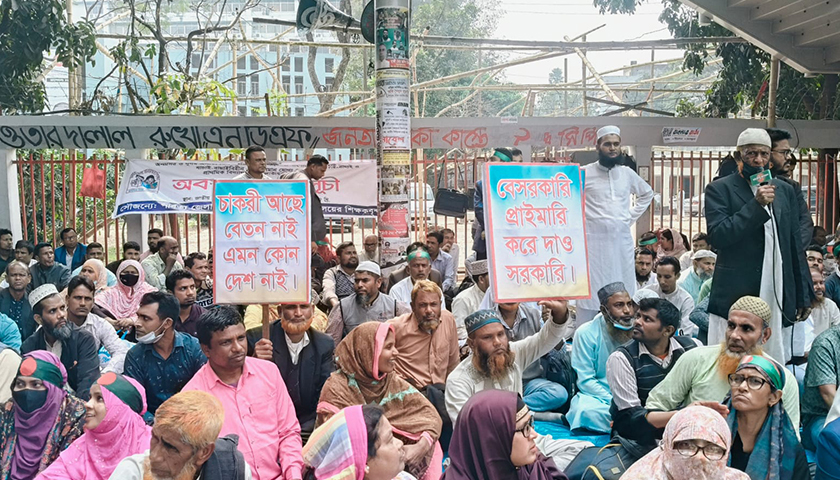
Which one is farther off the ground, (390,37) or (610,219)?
(390,37)

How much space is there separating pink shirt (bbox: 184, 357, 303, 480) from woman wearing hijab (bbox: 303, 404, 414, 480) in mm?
923

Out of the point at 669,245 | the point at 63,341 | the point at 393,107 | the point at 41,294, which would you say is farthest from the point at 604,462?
the point at 669,245

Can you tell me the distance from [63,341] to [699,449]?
12.8ft

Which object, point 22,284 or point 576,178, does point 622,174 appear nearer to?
point 576,178

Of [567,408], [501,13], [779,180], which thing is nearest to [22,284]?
[567,408]

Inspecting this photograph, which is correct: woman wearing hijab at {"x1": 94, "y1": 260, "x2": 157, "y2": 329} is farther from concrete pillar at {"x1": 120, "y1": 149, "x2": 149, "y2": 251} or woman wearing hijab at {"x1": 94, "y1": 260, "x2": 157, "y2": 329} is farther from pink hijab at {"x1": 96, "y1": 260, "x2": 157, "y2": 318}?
concrete pillar at {"x1": 120, "y1": 149, "x2": 149, "y2": 251}

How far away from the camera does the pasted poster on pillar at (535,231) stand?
4844mm

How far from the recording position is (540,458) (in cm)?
364

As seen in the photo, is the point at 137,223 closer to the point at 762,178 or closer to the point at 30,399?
the point at 30,399

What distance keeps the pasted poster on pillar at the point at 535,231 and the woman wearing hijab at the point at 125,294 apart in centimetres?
382

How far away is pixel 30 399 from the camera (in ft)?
13.0

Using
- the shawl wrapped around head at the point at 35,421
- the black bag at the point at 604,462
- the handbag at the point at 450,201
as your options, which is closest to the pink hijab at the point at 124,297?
the shawl wrapped around head at the point at 35,421

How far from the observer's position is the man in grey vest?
6.42 m

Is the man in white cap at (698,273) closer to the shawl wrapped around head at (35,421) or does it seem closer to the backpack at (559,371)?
the backpack at (559,371)
